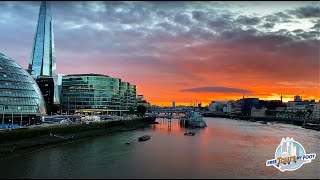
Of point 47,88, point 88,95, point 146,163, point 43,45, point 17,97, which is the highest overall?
point 43,45

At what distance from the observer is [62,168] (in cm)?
4384

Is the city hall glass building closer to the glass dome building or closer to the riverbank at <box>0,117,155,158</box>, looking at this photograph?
the riverbank at <box>0,117,155,158</box>

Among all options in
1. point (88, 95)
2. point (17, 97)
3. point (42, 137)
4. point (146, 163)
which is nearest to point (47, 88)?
point (88, 95)

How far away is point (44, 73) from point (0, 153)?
3724 inches

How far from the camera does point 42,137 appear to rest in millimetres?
67938

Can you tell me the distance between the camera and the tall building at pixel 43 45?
13625 cm

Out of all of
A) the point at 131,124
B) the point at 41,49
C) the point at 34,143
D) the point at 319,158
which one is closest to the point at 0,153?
the point at 34,143

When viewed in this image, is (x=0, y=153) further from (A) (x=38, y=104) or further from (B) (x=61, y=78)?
(B) (x=61, y=78)

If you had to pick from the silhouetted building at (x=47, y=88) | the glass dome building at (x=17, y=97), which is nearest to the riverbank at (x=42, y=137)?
the glass dome building at (x=17, y=97)

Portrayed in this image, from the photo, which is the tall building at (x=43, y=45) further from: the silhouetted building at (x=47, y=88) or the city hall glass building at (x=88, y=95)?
the city hall glass building at (x=88, y=95)

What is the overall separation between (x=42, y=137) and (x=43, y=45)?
75.9 m

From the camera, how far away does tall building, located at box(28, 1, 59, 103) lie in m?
136

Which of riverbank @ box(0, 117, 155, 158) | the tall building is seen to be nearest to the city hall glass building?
the tall building

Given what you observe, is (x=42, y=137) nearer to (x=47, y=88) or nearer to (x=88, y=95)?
(x=47, y=88)
